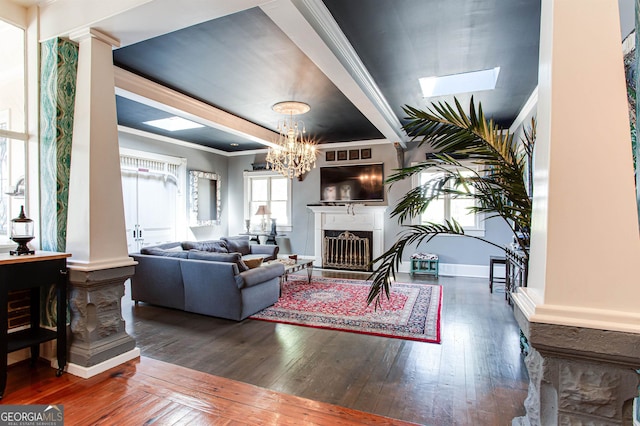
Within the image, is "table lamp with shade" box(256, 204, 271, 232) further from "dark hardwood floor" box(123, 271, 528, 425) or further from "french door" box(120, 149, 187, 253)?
"dark hardwood floor" box(123, 271, 528, 425)

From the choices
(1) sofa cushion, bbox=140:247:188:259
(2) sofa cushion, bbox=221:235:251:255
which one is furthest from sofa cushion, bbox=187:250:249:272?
(2) sofa cushion, bbox=221:235:251:255

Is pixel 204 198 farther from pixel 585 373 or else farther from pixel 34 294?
pixel 585 373

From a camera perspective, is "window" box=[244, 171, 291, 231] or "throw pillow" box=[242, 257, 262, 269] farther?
"window" box=[244, 171, 291, 231]

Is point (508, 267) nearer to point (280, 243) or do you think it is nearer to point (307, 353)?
point (307, 353)

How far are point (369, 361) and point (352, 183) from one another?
16.1 ft

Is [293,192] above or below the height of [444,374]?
above

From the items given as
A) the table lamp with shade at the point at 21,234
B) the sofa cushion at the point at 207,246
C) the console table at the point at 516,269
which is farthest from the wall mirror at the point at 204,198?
the console table at the point at 516,269

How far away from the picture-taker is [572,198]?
1.07m

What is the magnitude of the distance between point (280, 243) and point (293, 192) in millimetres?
1298

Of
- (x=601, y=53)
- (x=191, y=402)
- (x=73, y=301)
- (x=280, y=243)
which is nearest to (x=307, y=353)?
(x=191, y=402)

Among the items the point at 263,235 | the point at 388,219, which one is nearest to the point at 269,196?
the point at 263,235

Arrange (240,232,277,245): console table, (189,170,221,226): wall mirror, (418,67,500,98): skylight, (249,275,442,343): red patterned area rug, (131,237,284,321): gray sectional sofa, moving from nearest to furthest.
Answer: (249,275,442,343): red patterned area rug → (131,237,284,321): gray sectional sofa → (418,67,500,98): skylight → (189,170,221,226): wall mirror → (240,232,277,245): console table

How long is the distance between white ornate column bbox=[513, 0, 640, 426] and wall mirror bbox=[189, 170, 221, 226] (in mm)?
7124

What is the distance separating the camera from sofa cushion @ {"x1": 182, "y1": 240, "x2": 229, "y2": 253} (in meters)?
5.41
